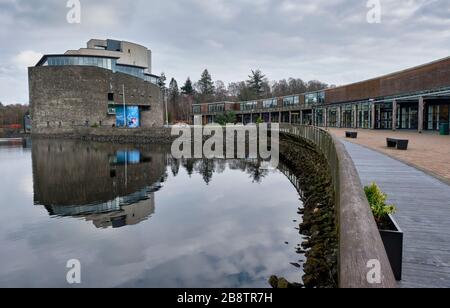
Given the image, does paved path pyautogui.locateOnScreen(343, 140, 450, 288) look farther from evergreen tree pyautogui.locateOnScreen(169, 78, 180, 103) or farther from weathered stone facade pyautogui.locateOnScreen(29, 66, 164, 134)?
evergreen tree pyautogui.locateOnScreen(169, 78, 180, 103)

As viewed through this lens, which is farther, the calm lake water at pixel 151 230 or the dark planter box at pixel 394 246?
the calm lake water at pixel 151 230

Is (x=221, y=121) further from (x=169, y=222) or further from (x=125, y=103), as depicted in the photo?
(x=169, y=222)

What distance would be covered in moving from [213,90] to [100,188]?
354 feet

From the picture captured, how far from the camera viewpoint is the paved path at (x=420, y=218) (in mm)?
4457

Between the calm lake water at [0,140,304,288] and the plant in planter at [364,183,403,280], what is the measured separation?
3.74m

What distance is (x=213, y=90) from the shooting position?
127m

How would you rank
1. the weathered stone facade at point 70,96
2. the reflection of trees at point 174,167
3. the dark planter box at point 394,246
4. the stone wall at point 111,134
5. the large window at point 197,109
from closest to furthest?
the dark planter box at point 394,246 → the reflection of trees at point 174,167 → the stone wall at point 111,134 → the weathered stone facade at point 70,96 → the large window at point 197,109

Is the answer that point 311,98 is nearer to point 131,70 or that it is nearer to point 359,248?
point 131,70

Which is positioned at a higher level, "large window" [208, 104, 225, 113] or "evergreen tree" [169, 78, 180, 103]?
"evergreen tree" [169, 78, 180, 103]

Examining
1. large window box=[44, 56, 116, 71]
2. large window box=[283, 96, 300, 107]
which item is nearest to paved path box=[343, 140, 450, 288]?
large window box=[283, 96, 300, 107]

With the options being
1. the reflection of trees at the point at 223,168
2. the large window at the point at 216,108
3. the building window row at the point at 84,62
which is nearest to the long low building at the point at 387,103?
the reflection of trees at the point at 223,168

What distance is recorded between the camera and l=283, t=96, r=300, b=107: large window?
212ft

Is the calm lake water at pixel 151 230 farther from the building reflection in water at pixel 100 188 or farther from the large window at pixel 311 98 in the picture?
the large window at pixel 311 98

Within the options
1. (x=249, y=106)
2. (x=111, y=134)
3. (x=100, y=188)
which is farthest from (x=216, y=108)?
(x=100, y=188)
